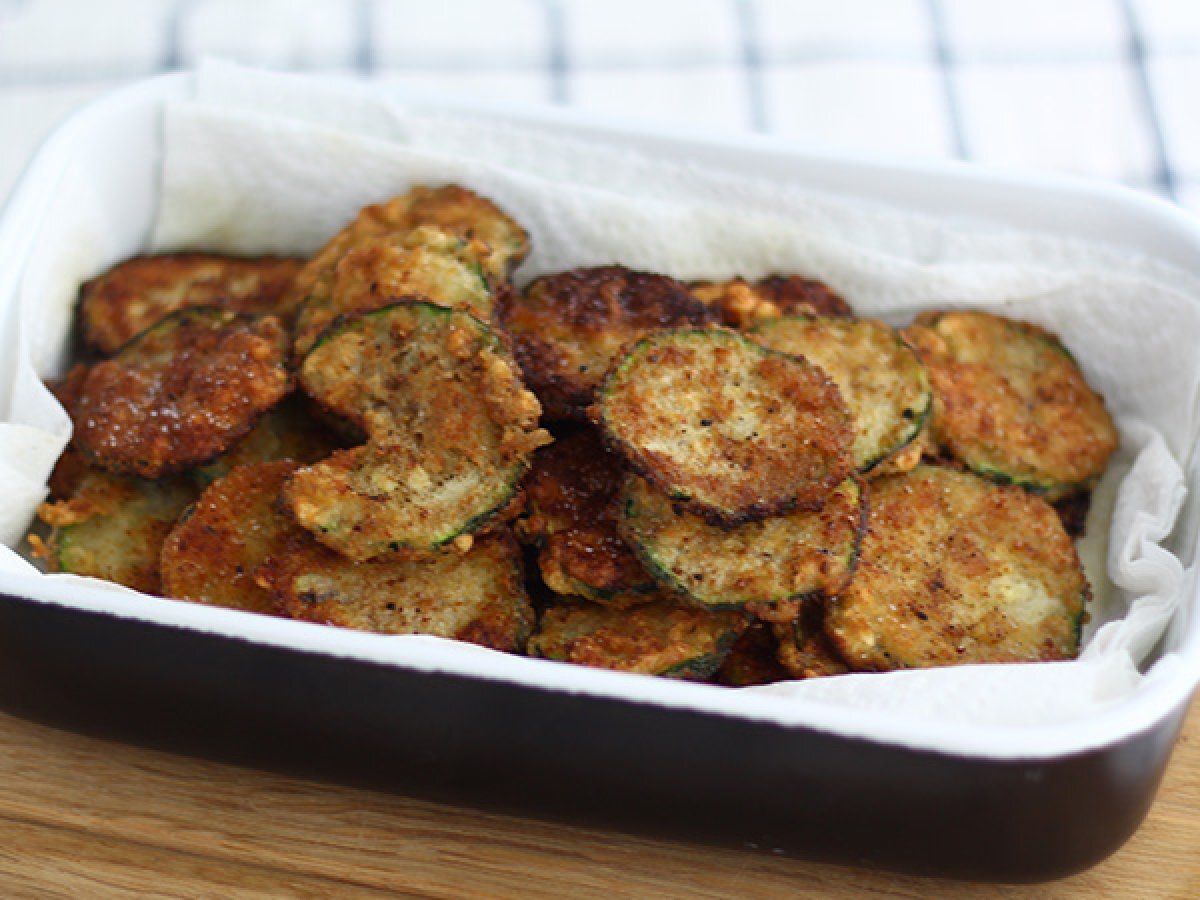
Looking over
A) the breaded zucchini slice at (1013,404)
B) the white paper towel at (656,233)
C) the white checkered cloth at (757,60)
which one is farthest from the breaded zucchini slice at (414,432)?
the white checkered cloth at (757,60)

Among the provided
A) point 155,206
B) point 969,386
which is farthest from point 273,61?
point 969,386

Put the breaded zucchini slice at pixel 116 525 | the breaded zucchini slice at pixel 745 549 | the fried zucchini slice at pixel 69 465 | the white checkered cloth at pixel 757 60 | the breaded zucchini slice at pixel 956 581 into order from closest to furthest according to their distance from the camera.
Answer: the breaded zucchini slice at pixel 745 549, the breaded zucchini slice at pixel 956 581, the breaded zucchini slice at pixel 116 525, the fried zucchini slice at pixel 69 465, the white checkered cloth at pixel 757 60

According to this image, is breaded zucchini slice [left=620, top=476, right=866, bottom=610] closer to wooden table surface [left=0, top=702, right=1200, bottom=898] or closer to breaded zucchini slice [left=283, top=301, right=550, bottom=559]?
breaded zucchini slice [left=283, top=301, right=550, bottom=559]

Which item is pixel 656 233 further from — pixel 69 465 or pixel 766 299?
pixel 69 465

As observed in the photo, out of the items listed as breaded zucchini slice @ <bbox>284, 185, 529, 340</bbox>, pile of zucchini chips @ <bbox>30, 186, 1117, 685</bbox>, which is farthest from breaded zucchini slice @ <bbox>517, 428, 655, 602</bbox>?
breaded zucchini slice @ <bbox>284, 185, 529, 340</bbox>

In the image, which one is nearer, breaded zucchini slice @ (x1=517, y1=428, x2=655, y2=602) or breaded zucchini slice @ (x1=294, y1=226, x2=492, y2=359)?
breaded zucchini slice @ (x1=517, y1=428, x2=655, y2=602)

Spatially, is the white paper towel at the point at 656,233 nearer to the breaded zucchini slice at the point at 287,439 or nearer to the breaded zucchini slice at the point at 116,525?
the breaded zucchini slice at the point at 116,525

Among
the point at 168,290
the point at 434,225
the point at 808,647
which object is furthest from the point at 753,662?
the point at 168,290
